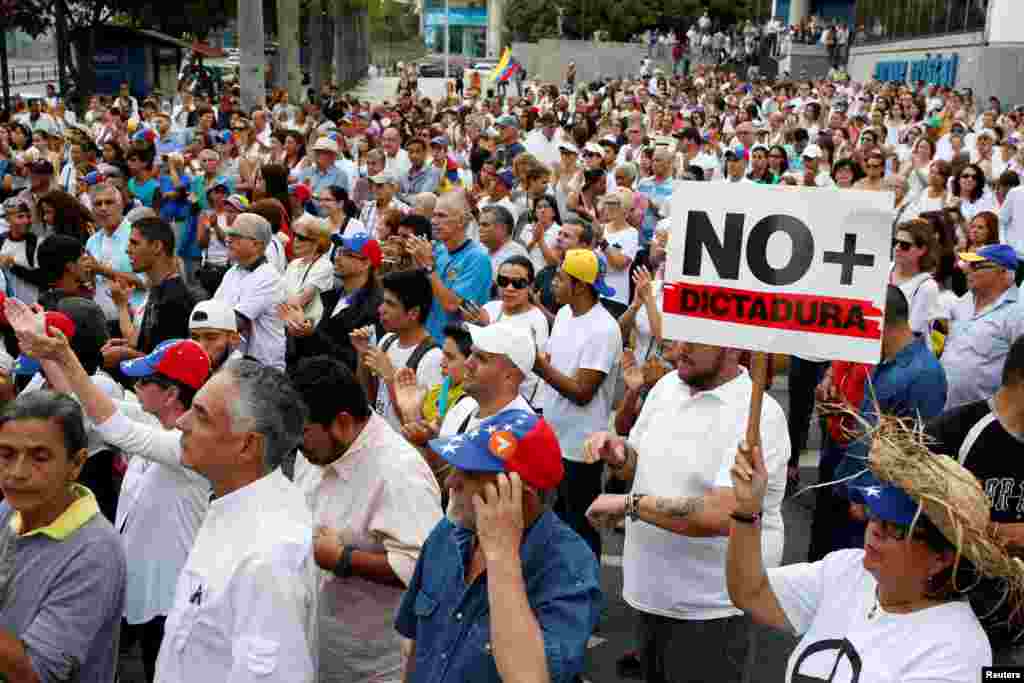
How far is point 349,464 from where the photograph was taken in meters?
4.05

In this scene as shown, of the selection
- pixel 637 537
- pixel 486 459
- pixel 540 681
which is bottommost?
pixel 637 537

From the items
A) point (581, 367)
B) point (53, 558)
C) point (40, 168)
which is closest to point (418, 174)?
point (40, 168)

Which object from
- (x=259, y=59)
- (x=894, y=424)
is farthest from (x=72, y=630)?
(x=259, y=59)

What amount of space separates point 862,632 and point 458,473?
1069 mm

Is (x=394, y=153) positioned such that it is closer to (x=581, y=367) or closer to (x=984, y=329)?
(x=984, y=329)

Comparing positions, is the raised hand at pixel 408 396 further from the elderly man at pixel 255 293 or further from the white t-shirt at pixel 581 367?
the elderly man at pixel 255 293

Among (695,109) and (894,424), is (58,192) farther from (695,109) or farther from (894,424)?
(695,109)

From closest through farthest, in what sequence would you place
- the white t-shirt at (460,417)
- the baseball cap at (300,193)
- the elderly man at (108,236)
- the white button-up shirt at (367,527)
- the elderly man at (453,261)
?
the white button-up shirt at (367,527), the white t-shirt at (460,417), the elderly man at (453,261), the elderly man at (108,236), the baseball cap at (300,193)

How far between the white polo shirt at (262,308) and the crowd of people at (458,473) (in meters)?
0.02

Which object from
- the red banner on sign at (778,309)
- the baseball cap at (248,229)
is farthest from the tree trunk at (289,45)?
the red banner on sign at (778,309)

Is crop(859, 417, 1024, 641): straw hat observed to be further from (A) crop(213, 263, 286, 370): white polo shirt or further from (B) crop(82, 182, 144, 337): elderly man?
(B) crop(82, 182, 144, 337): elderly man

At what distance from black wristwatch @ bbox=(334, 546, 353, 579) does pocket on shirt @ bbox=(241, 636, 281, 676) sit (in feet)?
2.28

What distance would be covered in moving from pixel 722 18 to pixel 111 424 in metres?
62.6

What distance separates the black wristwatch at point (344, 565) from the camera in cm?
386
